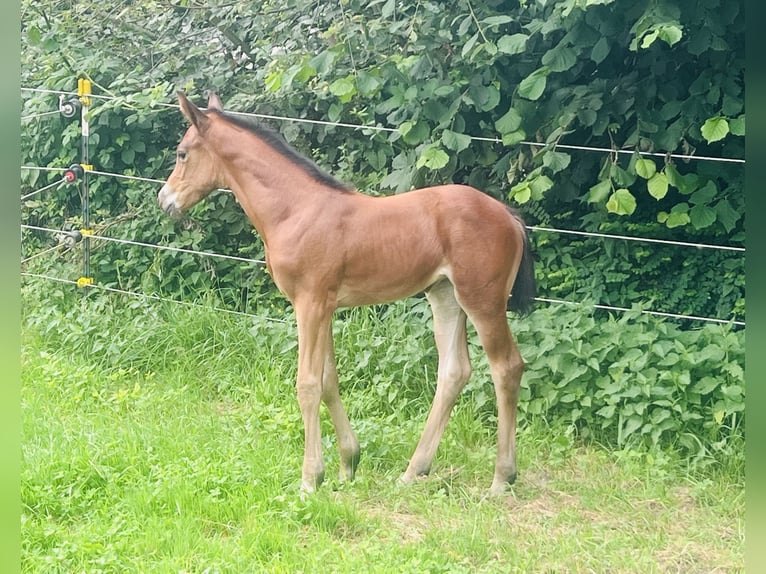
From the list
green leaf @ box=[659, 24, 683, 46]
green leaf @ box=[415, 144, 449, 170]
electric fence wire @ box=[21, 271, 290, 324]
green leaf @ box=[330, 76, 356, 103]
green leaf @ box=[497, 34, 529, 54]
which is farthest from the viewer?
electric fence wire @ box=[21, 271, 290, 324]

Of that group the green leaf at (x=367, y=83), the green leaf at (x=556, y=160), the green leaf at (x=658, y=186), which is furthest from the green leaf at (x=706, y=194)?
the green leaf at (x=367, y=83)

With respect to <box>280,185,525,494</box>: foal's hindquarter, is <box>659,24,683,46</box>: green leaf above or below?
above

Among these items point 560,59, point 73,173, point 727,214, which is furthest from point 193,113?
point 727,214

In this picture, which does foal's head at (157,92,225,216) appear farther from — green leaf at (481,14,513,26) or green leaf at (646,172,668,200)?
green leaf at (646,172,668,200)

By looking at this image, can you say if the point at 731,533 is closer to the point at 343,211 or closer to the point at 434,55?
the point at 343,211

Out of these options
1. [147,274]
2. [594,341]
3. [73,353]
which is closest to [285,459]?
[594,341]

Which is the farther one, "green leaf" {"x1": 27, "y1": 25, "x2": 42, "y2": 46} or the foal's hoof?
the foal's hoof

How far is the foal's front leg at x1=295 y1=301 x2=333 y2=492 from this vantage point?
425 centimetres

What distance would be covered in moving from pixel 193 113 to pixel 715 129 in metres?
2.75

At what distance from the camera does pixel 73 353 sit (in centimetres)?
631

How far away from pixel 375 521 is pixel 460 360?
39.3 inches

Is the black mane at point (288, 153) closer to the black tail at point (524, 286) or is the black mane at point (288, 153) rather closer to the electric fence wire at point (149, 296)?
the black tail at point (524, 286)

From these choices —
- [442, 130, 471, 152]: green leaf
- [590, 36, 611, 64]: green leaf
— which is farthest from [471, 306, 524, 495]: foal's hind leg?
[590, 36, 611, 64]: green leaf

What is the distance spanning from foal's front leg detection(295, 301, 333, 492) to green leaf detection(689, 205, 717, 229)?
2518 millimetres
